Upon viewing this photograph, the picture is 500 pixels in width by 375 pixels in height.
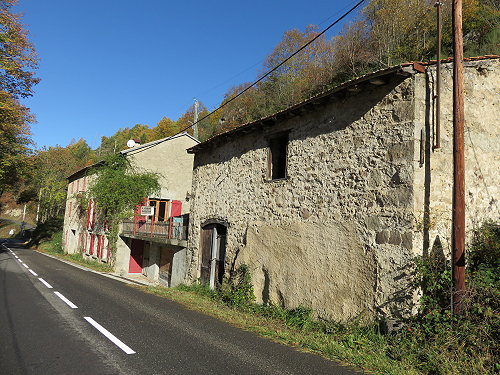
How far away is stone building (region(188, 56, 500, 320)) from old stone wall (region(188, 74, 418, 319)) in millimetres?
23

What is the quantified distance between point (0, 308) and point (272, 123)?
26.3 ft

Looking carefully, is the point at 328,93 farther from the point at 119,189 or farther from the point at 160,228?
the point at 119,189

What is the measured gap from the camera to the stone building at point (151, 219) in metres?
18.2

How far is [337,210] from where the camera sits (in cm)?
782

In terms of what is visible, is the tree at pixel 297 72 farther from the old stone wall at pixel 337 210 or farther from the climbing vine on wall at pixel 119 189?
the old stone wall at pixel 337 210

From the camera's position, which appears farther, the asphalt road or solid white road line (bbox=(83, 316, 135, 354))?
solid white road line (bbox=(83, 316, 135, 354))

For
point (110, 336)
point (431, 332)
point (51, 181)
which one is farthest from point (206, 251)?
point (51, 181)

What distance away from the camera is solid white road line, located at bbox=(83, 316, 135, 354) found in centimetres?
532

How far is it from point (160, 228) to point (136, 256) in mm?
6033

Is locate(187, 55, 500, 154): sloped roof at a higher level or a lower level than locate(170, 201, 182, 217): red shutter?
higher

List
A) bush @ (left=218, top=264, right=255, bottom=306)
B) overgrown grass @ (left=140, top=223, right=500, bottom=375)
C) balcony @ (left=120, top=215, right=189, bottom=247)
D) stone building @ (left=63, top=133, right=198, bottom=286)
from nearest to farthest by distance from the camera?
overgrown grass @ (left=140, top=223, right=500, bottom=375) → bush @ (left=218, top=264, right=255, bottom=306) → balcony @ (left=120, top=215, right=189, bottom=247) → stone building @ (left=63, top=133, right=198, bottom=286)

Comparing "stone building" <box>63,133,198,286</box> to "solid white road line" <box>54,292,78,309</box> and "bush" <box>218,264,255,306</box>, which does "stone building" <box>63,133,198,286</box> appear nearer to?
"bush" <box>218,264,255,306</box>

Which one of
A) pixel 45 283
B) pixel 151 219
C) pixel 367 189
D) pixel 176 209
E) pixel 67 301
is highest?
pixel 367 189

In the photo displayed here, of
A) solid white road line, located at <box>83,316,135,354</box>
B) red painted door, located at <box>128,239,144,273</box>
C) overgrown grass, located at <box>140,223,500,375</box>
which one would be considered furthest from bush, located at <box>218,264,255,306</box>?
red painted door, located at <box>128,239,144,273</box>
